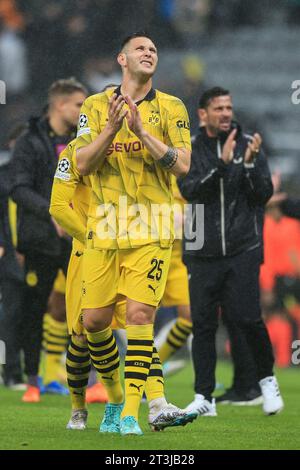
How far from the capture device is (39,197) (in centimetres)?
938

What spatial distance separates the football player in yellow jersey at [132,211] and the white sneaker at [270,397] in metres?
1.75

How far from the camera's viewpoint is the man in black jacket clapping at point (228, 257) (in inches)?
330

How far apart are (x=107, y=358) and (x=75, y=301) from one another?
1.26 feet

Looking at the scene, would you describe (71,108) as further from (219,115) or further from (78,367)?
(78,367)

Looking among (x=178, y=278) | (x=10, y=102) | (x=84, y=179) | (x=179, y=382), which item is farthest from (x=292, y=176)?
(x=84, y=179)

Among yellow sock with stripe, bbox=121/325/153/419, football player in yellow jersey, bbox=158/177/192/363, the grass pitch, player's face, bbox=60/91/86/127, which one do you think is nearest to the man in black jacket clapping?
the grass pitch

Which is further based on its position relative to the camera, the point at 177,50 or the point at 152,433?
the point at 177,50

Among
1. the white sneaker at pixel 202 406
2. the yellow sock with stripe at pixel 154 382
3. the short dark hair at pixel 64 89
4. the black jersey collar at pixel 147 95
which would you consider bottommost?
the white sneaker at pixel 202 406

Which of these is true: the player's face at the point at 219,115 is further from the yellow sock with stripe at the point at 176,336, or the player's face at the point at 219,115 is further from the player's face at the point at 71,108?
the yellow sock with stripe at the point at 176,336

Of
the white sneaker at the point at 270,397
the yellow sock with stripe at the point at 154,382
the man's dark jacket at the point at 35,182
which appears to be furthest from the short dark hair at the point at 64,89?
the yellow sock with stripe at the point at 154,382

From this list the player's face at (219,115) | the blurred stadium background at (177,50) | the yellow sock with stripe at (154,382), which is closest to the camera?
the yellow sock with stripe at (154,382)

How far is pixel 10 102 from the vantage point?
18203mm

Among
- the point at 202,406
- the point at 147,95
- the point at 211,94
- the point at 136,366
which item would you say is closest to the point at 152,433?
the point at 136,366

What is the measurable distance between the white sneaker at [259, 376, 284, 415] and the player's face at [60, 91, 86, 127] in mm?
2517
